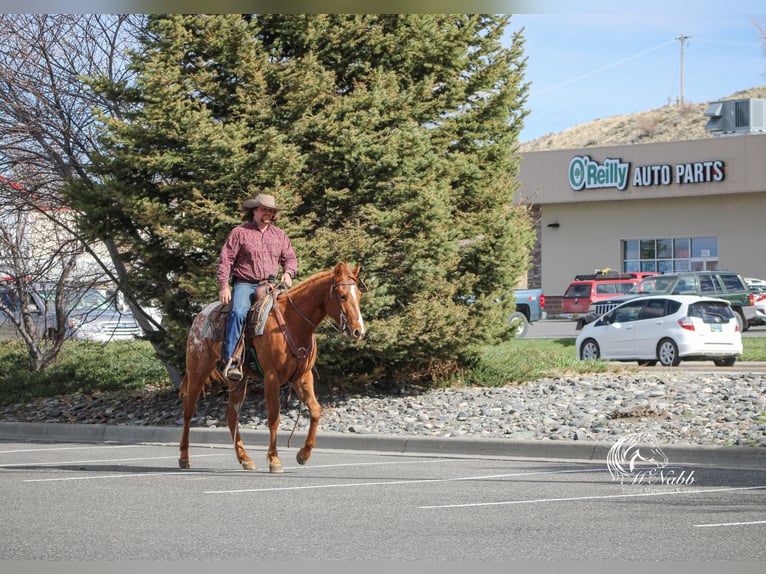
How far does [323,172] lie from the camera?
15.4 m

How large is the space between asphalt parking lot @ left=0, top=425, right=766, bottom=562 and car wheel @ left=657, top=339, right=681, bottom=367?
1222 cm

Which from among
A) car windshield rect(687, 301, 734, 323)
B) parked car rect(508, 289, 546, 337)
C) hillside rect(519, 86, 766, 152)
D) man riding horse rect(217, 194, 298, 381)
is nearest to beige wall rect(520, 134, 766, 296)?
parked car rect(508, 289, 546, 337)

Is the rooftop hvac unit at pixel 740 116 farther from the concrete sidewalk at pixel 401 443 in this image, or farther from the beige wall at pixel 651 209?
the concrete sidewalk at pixel 401 443

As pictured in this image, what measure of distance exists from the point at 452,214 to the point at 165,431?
5.41 meters

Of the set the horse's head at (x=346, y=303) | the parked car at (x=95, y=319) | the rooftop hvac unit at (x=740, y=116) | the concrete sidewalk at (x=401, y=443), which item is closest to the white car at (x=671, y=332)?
the parked car at (x=95, y=319)

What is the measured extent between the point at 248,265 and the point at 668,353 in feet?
48.8

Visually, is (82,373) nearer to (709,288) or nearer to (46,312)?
(46,312)

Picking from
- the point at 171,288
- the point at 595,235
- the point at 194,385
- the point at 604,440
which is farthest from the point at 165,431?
the point at 595,235

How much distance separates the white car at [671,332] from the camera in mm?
23734

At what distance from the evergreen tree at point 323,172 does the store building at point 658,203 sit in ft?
107

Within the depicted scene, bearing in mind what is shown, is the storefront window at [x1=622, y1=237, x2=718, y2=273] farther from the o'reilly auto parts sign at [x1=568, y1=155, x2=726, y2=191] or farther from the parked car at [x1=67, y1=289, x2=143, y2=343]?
the parked car at [x1=67, y1=289, x2=143, y2=343]

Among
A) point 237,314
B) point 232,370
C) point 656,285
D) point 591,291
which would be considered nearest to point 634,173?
point 591,291

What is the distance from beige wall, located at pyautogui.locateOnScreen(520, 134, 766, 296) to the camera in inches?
1930

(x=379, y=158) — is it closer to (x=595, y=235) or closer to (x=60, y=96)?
(x=60, y=96)
